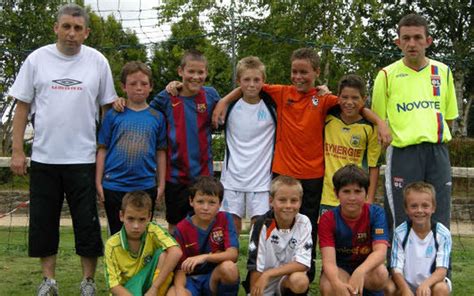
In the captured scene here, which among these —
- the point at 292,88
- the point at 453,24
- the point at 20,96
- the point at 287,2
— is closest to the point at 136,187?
the point at 20,96

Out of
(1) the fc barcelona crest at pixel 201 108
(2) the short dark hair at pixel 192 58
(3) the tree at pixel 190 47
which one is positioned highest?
(3) the tree at pixel 190 47

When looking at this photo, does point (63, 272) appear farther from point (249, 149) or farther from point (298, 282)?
point (298, 282)

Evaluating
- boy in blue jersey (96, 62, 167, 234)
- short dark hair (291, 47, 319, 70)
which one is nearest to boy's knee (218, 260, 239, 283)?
boy in blue jersey (96, 62, 167, 234)

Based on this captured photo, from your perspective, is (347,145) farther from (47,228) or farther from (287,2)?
(287,2)

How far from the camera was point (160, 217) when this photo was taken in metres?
11.9

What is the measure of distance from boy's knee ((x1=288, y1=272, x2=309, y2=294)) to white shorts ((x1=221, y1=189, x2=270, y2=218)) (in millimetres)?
→ 702

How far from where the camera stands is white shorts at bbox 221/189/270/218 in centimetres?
488

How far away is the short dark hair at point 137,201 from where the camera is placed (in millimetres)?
4316

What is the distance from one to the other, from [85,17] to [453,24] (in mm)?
21016

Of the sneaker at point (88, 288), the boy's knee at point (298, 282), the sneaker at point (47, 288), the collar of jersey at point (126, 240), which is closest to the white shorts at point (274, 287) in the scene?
the boy's knee at point (298, 282)

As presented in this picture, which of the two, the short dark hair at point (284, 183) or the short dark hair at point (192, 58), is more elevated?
the short dark hair at point (192, 58)

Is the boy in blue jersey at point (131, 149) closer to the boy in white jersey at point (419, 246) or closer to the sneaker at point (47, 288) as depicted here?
the sneaker at point (47, 288)

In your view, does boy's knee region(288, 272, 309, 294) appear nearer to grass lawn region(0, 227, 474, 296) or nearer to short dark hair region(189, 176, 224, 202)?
short dark hair region(189, 176, 224, 202)

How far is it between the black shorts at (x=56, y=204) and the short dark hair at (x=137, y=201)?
392 mm
